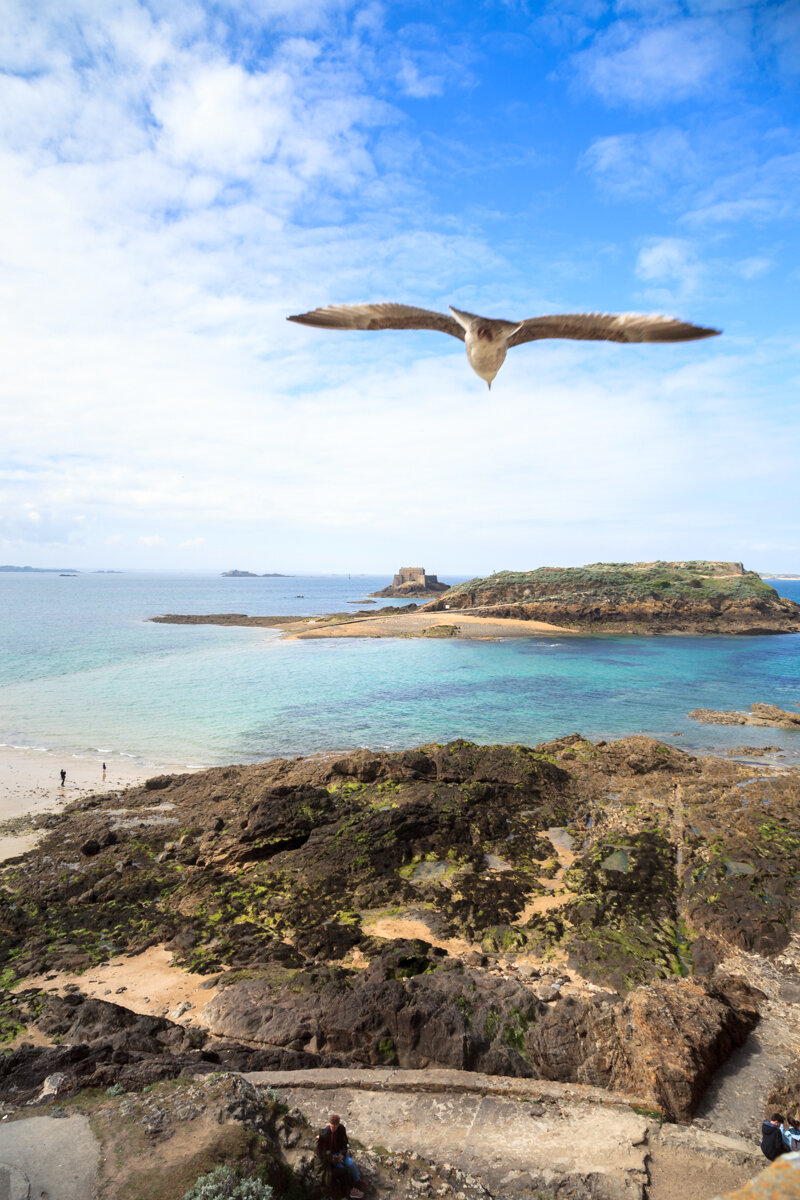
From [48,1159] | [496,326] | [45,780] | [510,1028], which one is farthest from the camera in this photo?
[45,780]

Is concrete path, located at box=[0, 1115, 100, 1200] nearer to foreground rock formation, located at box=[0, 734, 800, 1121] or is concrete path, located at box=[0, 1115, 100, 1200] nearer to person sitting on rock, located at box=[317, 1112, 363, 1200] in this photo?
foreground rock formation, located at box=[0, 734, 800, 1121]

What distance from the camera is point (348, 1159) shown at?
4.87 m

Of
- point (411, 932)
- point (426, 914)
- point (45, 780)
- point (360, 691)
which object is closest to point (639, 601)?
point (360, 691)

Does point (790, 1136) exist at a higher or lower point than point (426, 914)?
higher

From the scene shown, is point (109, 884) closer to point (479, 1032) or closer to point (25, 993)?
point (25, 993)

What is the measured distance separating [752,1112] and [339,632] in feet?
172

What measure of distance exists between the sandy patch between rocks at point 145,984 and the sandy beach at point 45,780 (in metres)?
6.71

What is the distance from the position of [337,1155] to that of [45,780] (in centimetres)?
1834

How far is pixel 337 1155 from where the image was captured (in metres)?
4.88

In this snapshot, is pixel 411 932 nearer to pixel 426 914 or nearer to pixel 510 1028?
pixel 426 914

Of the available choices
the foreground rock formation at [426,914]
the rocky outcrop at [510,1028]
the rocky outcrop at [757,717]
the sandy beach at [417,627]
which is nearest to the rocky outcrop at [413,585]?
the sandy beach at [417,627]

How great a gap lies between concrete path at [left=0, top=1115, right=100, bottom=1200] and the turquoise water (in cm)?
1658

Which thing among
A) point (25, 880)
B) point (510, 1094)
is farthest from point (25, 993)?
point (510, 1094)

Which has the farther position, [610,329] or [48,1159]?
[48,1159]
